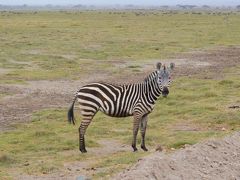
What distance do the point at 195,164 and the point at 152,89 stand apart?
131 inches

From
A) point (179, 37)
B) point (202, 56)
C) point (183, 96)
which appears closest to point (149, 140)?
point (183, 96)

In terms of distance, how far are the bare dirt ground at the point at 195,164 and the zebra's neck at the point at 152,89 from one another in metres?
2.03

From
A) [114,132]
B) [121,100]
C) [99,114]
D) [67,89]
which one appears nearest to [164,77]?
[121,100]

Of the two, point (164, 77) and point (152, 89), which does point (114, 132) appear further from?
point (164, 77)

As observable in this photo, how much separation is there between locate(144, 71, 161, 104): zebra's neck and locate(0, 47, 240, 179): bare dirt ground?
1362 millimetres

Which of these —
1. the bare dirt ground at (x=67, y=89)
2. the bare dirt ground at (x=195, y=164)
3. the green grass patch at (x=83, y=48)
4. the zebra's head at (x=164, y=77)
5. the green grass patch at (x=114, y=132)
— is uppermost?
the zebra's head at (x=164, y=77)

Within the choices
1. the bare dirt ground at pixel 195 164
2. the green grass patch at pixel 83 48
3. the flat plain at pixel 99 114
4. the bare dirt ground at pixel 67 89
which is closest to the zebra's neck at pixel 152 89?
the flat plain at pixel 99 114

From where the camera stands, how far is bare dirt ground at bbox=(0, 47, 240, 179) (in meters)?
14.7

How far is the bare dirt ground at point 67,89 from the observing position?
14695 millimetres

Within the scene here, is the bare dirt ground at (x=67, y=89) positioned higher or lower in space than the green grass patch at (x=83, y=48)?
higher

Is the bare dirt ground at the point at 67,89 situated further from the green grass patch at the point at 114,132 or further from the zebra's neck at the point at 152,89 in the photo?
the zebra's neck at the point at 152,89

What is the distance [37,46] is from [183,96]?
20475mm

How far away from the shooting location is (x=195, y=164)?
35.7ft

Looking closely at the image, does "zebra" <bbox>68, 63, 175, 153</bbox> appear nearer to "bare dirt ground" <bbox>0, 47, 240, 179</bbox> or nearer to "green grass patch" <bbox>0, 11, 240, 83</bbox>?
"bare dirt ground" <bbox>0, 47, 240, 179</bbox>
